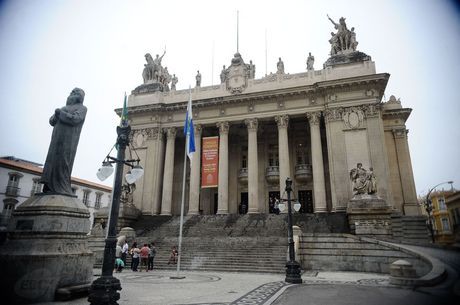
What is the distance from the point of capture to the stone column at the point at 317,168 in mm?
23391

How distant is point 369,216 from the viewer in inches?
736

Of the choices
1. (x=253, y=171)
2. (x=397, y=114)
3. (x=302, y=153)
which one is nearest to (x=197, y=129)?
(x=253, y=171)

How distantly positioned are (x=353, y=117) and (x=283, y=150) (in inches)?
255

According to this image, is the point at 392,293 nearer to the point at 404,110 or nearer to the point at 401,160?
the point at 401,160

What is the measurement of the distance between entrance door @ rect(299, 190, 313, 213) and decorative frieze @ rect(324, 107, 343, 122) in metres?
7.52

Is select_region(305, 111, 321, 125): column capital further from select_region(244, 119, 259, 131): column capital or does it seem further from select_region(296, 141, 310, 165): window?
select_region(244, 119, 259, 131): column capital

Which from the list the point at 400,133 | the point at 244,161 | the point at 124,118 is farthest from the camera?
the point at 244,161

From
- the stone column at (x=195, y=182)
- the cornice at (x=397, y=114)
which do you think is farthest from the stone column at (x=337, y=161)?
the stone column at (x=195, y=182)

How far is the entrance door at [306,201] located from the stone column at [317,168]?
3274 millimetres

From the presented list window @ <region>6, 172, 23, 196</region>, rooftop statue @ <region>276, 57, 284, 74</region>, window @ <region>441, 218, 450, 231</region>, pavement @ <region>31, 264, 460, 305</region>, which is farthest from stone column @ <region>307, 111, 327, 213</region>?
window @ <region>6, 172, 23, 196</region>

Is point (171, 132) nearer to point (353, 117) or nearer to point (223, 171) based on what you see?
point (223, 171)

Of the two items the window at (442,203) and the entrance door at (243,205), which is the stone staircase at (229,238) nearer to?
the entrance door at (243,205)

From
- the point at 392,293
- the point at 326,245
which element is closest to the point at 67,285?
the point at 392,293

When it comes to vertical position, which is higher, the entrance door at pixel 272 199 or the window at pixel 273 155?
the window at pixel 273 155
